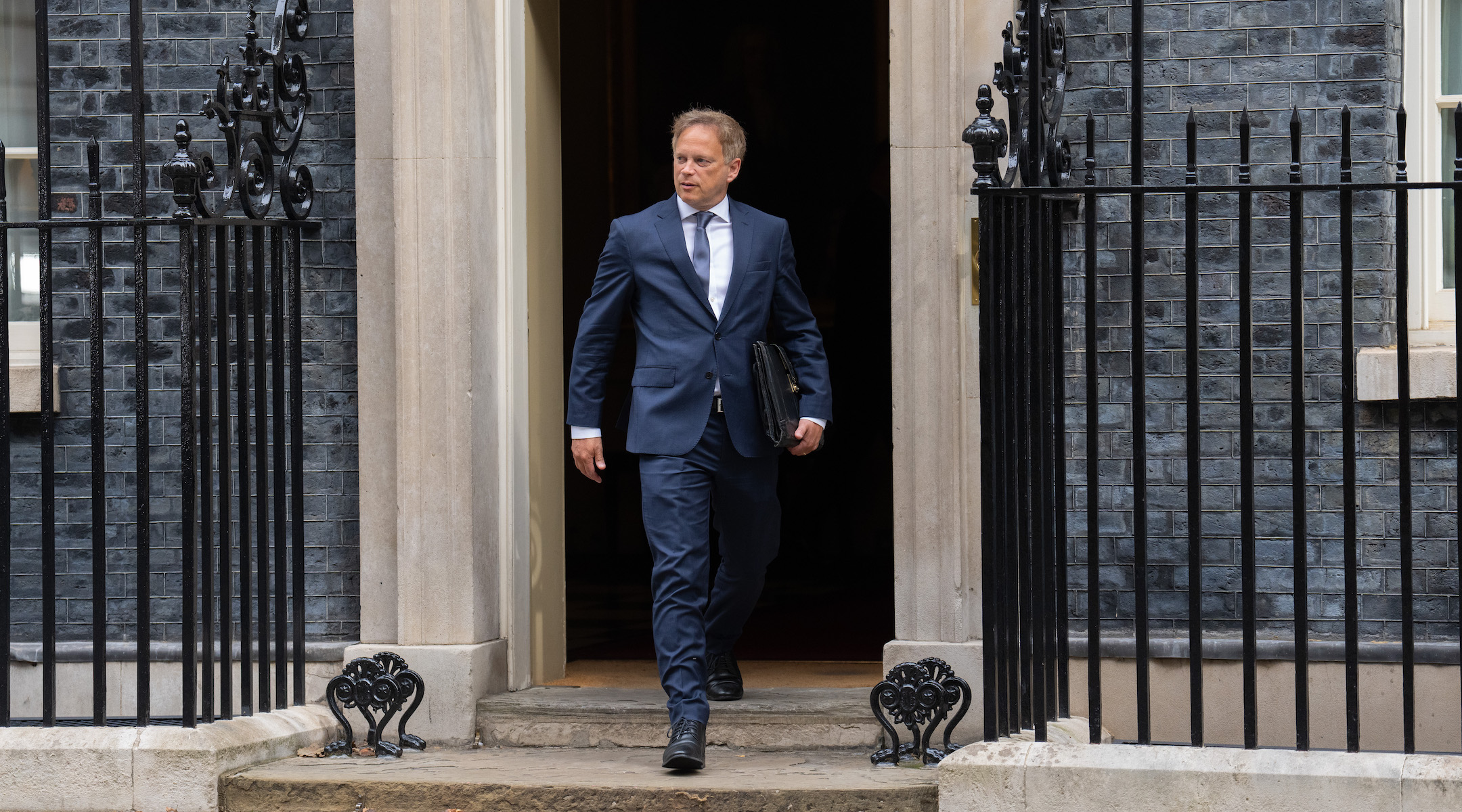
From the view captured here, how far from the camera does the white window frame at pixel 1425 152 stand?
5562 millimetres

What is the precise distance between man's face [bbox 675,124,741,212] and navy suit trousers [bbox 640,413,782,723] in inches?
27.3

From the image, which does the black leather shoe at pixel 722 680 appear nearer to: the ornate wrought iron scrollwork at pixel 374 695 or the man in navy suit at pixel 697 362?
the man in navy suit at pixel 697 362

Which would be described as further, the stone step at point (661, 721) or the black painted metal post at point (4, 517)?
the stone step at point (661, 721)

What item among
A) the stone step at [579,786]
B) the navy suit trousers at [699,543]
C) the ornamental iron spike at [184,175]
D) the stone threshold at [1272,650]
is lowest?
the stone step at [579,786]

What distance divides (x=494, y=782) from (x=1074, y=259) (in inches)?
99.9

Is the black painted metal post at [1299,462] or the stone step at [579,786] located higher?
the black painted metal post at [1299,462]

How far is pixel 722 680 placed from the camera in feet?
18.4

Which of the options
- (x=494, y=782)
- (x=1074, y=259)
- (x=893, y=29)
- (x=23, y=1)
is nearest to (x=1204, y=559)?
(x=1074, y=259)

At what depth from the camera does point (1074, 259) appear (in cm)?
558

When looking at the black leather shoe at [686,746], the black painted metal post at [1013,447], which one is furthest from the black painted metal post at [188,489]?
the black painted metal post at [1013,447]

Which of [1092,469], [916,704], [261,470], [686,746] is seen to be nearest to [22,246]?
[261,470]

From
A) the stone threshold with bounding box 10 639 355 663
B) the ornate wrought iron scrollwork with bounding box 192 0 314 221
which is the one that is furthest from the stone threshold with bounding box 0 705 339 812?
the ornate wrought iron scrollwork with bounding box 192 0 314 221

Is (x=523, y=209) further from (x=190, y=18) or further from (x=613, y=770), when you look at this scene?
(x=613, y=770)

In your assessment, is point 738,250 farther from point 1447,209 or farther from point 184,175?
point 1447,209
